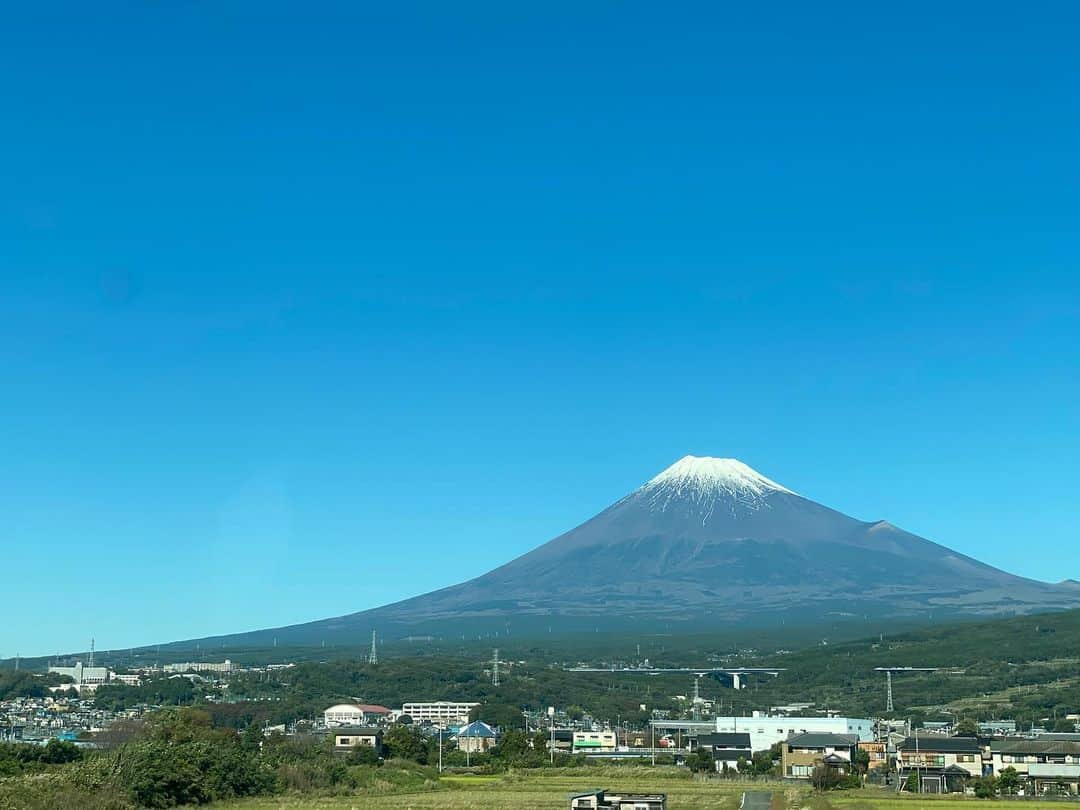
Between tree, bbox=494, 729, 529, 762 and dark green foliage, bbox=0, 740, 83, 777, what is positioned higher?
dark green foliage, bbox=0, 740, 83, 777

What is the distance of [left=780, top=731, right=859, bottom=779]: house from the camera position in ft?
169

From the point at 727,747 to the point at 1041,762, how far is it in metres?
16.0

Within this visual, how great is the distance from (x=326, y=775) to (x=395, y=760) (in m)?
10.3

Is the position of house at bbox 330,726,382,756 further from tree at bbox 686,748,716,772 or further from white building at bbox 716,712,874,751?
white building at bbox 716,712,874,751

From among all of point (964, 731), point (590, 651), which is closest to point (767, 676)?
point (590, 651)

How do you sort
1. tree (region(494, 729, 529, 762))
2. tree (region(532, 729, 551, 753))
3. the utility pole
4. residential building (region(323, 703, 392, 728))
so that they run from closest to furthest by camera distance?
tree (region(494, 729, 529, 762)) → the utility pole → tree (region(532, 729, 551, 753)) → residential building (region(323, 703, 392, 728))

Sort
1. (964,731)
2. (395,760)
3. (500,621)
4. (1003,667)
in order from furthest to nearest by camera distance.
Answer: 1. (500,621)
2. (1003,667)
3. (964,731)
4. (395,760)

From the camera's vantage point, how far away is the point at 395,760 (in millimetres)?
52344

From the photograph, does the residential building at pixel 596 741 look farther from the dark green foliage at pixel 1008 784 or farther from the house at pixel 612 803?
the house at pixel 612 803

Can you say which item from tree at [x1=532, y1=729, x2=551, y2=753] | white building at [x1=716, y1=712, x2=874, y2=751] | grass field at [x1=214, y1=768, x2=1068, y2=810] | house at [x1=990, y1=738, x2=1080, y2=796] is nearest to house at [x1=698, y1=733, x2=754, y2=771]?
white building at [x1=716, y1=712, x2=874, y2=751]

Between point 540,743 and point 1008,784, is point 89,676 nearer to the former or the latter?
point 540,743

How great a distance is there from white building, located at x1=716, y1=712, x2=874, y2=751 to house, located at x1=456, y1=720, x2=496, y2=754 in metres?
11.4

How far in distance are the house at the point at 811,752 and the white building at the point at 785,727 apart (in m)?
5.58

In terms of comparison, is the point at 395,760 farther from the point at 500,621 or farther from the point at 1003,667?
the point at 500,621
